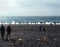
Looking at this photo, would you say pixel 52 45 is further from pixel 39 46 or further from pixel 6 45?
pixel 6 45

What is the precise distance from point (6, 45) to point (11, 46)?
1107 mm

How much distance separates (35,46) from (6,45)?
146 inches

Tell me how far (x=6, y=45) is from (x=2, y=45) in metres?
0.55

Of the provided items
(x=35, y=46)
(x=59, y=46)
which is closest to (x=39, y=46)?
(x=35, y=46)

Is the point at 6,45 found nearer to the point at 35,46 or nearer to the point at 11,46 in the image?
the point at 11,46

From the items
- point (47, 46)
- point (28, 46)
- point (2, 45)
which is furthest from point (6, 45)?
point (47, 46)

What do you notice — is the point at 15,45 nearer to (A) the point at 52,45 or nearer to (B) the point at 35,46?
(B) the point at 35,46

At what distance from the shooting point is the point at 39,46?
95.8 feet

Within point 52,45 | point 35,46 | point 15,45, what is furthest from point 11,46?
point 52,45

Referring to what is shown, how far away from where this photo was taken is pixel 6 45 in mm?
29891

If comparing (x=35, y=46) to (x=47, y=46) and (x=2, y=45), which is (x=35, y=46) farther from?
(x=2, y=45)

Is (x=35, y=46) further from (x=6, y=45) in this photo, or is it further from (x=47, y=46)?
(x=6, y=45)

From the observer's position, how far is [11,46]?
95.2 feet

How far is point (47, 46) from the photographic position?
95.4 feet
